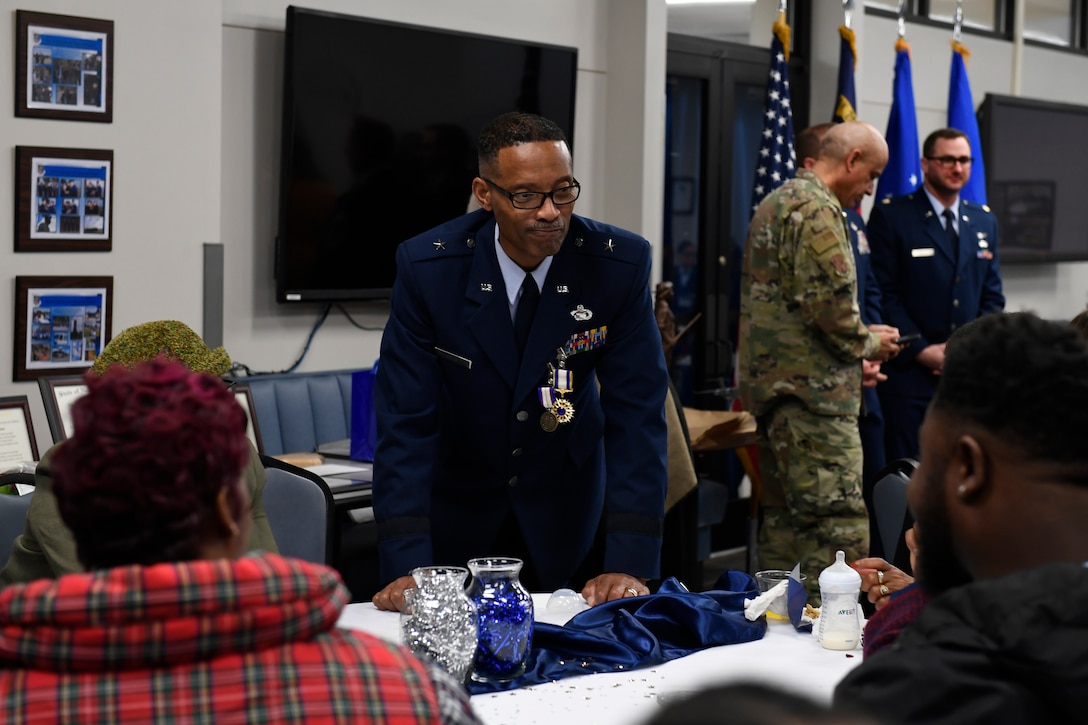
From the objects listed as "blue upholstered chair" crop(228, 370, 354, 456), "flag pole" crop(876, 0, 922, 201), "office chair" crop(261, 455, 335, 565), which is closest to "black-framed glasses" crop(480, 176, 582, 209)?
"office chair" crop(261, 455, 335, 565)

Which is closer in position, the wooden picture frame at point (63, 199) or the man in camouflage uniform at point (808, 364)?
the wooden picture frame at point (63, 199)

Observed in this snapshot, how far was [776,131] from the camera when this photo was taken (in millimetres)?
6027

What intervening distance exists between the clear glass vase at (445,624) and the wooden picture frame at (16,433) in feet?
6.69

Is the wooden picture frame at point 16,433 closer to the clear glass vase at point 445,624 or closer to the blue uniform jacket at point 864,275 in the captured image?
the clear glass vase at point 445,624

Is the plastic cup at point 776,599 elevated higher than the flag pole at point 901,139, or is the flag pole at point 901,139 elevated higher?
the flag pole at point 901,139

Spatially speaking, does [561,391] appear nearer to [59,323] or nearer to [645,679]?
[645,679]

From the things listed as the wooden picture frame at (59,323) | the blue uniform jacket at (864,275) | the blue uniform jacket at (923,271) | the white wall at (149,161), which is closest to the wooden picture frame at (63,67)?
the white wall at (149,161)

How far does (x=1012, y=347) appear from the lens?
113 cm

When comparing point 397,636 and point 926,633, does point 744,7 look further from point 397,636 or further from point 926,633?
point 926,633

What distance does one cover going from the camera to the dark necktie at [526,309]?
2621 mm

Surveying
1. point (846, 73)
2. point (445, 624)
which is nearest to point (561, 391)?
point (445, 624)

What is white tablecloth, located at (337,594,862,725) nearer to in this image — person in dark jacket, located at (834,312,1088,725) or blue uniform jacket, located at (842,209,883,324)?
person in dark jacket, located at (834,312,1088,725)

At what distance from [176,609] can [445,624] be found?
0.85 metres

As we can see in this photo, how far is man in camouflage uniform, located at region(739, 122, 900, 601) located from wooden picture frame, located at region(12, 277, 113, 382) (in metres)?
2.12
